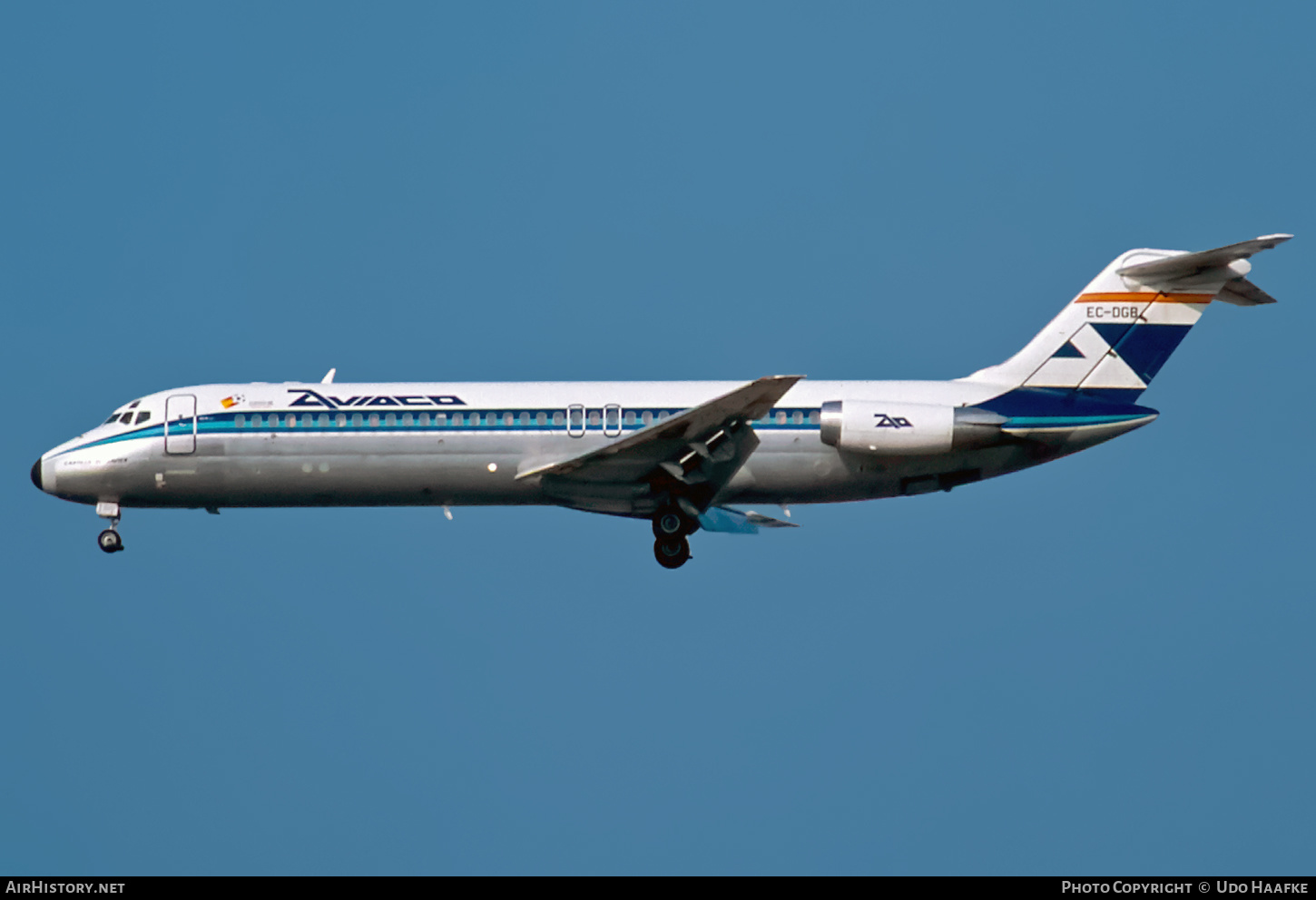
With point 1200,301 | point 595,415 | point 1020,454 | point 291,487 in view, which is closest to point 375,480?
point 291,487

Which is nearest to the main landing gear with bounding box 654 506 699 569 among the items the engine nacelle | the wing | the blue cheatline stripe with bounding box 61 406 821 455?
the wing

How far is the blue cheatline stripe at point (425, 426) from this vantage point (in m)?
32.1

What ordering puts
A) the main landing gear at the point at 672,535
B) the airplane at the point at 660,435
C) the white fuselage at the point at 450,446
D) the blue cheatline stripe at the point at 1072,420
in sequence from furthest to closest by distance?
the main landing gear at the point at 672,535, the white fuselage at the point at 450,446, the blue cheatline stripe at the point at 1072,420, the airplane at the point at 660,435

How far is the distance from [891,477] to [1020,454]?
2359mm

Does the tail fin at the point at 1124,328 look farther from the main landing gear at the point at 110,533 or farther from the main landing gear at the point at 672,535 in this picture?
the main landing gear at the point at 110,533

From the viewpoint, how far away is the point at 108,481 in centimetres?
3366

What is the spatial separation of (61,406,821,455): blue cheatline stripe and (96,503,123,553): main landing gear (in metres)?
2.05

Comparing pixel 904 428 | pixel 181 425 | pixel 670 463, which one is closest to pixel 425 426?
pixel 670 463

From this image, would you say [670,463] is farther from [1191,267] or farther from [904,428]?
[1191,267]

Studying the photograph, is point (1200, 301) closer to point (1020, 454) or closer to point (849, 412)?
point (1020, 454)

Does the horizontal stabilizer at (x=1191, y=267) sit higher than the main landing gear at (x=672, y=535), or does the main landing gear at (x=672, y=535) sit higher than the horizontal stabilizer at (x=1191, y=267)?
the horizontal stabilizer at (x=1191, y=267)

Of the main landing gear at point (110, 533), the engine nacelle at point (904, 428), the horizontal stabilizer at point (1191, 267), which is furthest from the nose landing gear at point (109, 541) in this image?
the horizontal stabilizer at point (1191, 267)

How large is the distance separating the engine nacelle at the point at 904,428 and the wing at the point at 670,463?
141 centimetres
